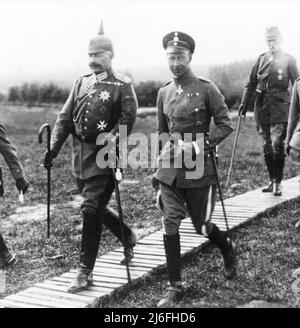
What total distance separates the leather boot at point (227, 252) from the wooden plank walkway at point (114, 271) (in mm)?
733

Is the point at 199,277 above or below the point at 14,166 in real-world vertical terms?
below

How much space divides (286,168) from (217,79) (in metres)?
9.41

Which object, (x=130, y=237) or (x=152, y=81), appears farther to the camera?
(x=152, y=81)

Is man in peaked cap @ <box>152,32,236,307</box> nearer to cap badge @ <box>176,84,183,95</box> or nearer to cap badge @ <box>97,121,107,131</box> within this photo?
cap badge @ <box>176,84,183,95</box>

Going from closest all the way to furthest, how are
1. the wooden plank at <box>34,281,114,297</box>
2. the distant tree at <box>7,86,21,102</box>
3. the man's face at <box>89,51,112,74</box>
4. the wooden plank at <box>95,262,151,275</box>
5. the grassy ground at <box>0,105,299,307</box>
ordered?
the wooden plank at <box>34,281,114,297</box>, the grassy ground at <box>0,105,299,307</box>, the man's face at <box>89,51,112,74</box>, the wooden plank at <box>95,262,151,275</box>, the distant tree at <box>7,86,21,102</box>

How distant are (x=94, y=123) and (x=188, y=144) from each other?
92 cm

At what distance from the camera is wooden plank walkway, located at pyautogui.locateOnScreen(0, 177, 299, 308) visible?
5.76 metres

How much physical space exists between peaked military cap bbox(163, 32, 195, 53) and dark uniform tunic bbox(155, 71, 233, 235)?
0.24m

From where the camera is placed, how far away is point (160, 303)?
5699 mm

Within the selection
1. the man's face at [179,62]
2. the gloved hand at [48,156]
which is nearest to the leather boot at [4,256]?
the gloved hand at [48,156]

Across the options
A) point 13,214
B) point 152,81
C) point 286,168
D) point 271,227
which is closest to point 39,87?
point 152,81

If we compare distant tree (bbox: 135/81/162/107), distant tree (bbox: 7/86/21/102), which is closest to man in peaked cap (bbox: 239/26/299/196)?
distant tree (bbox: 135/81/162/107)

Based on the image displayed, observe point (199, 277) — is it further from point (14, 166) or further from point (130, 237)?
point (14, 166)

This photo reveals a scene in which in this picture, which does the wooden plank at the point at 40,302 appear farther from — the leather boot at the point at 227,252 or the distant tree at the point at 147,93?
the distant tree at the point at 147,93
